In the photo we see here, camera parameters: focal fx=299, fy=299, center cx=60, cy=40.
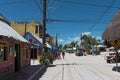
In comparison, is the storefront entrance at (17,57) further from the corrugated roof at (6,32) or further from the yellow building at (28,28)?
the yellow building at (28,28)

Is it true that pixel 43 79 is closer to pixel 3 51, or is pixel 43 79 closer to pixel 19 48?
pixel 3 51

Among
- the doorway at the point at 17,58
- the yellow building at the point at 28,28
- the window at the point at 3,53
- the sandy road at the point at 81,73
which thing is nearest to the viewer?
the sandy road at the point at 81,73

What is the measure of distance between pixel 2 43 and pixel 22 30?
1865 inches

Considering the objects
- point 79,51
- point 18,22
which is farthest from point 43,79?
point 79,51

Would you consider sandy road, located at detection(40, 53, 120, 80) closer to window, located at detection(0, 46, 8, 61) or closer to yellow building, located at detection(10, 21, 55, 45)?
window, located at detection(0, 46, 8, 61)

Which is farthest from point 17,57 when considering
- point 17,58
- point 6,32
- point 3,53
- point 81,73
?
point 6,32

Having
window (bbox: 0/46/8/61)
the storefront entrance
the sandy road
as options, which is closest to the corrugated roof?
window (bbox: 0/46/8/61)

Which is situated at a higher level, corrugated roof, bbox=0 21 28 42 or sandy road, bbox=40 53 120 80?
corrugated roof, bbox=0 21 28 42

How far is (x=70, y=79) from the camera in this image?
1881 centimetres

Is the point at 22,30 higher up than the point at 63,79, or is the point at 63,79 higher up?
the point at 22,30

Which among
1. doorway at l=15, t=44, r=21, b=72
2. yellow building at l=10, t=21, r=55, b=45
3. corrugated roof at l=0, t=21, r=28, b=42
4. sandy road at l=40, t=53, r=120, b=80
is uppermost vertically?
yellow building at l=10, t=21, r=55, b=45

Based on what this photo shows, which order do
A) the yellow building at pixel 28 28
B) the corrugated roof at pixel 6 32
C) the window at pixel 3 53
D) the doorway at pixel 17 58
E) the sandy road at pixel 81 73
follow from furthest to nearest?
the yellow building at pixel 28 28
the doorway at pixel 17 58
the window at pixel 3 53
the sandy road at pixel 81 73
the corrugated roof at pixel 6 32

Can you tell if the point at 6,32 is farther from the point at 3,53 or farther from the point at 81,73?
the point at 81,73

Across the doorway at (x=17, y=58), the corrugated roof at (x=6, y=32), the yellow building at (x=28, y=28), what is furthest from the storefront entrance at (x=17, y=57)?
the yellow building at (x=28, y=28)
